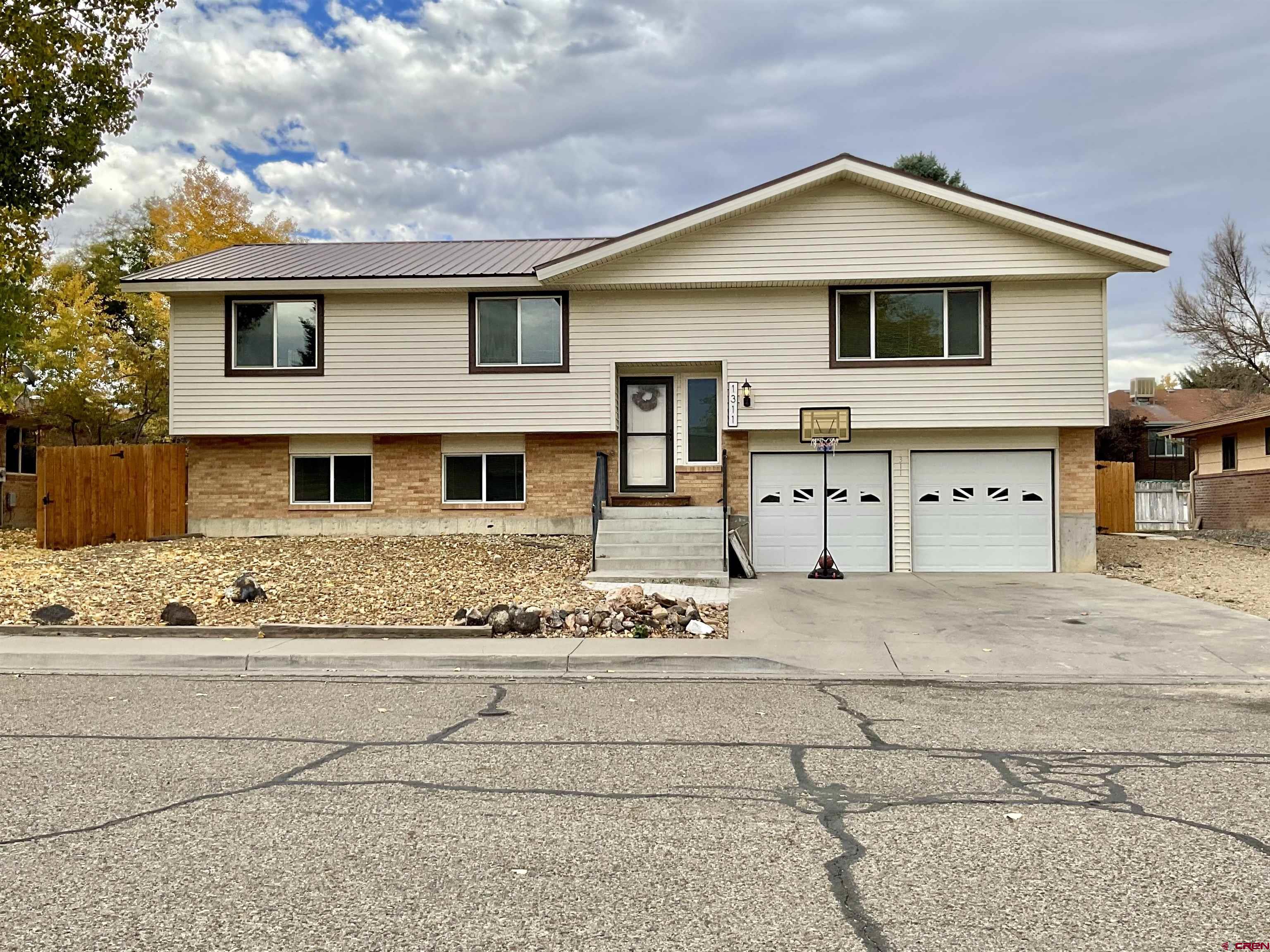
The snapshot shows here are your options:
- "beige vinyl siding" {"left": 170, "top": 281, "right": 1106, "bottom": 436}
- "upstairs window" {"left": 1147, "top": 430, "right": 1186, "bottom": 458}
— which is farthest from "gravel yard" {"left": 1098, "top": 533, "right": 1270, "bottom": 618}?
"upstairs window" {"left": 1147, "top": 430, "right": 1186, "bottom": 458}

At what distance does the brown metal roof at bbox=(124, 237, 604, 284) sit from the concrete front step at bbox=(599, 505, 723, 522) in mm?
4699

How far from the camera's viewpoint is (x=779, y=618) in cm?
1247

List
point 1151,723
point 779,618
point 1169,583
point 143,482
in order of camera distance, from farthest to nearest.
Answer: point 143,482 < point 1169,583 < point 779,618 < point 1151,723

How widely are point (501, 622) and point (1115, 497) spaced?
23797 mm

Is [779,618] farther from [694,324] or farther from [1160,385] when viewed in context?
[1160,385]

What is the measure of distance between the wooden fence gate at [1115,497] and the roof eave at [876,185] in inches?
508

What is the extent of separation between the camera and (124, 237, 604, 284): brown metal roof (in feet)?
61.9

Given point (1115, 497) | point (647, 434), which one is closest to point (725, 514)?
point (647, 434)

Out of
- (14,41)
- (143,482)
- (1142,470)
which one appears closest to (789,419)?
(143,482)

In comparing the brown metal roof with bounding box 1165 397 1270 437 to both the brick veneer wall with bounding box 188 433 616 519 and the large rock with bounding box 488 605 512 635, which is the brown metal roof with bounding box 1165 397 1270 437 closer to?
the brick veneer wall with bounding box 188 433 616 519

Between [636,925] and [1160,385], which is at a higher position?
[1160,385]

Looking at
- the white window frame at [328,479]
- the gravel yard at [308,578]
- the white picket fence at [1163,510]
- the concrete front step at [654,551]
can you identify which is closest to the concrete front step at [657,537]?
the concrete front step at [654,551]

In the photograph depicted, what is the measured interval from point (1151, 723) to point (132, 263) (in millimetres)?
43030

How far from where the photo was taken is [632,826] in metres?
4.85
